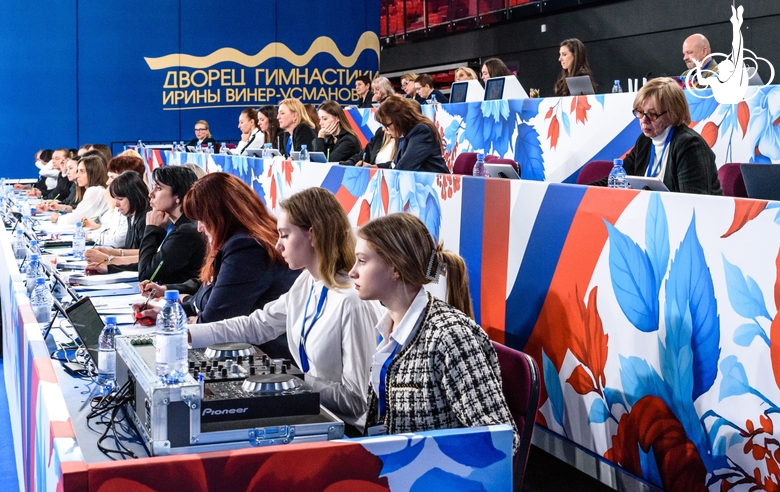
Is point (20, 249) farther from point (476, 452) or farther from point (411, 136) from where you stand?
point (476, 452)

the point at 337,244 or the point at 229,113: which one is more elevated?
the point at 229,113

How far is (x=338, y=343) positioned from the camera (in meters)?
2.25

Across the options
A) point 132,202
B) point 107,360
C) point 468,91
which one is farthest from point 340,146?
point 107,360

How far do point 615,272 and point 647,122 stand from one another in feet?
4.87

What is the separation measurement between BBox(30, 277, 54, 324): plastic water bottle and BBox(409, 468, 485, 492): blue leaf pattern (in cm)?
176

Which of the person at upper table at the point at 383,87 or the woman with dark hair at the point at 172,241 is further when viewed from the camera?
the person at upper table at the point at 383,87

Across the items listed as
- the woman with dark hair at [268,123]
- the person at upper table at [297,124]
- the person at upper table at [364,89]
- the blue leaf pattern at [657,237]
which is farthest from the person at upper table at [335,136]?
the blue leaf pattern at [657,237]

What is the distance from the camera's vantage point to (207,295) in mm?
3064

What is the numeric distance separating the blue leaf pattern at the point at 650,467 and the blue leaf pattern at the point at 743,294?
49 centimetres

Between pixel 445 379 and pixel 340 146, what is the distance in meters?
5.75

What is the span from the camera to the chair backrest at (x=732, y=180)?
3.91 m

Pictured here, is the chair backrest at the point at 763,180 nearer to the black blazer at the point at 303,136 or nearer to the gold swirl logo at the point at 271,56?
the black blazer at the point at 303,136

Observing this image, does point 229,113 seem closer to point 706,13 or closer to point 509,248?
point 706,13

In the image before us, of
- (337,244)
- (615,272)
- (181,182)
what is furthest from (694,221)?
(181,182)
